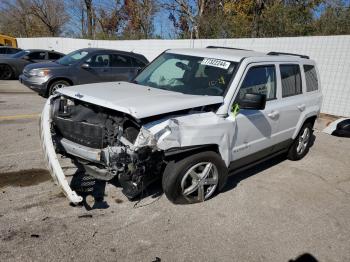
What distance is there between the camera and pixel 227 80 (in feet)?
14.0

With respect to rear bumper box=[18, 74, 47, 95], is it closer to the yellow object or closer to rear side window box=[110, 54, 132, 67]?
rear side window box=[110, 54, 132, 67]

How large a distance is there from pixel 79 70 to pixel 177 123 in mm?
7170

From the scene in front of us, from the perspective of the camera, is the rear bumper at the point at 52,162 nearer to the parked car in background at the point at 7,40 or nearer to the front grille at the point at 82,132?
the front grille at the point at 82,132

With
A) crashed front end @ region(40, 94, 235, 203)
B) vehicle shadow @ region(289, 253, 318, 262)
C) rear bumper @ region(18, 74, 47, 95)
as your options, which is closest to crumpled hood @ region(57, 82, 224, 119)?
crashed front end @ region(40, 94, 235, 203)

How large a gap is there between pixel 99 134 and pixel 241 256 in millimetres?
2006

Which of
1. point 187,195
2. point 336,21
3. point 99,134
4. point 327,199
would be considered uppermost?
point 336,21

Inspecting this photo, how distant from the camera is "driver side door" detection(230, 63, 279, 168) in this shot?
430 centimetres

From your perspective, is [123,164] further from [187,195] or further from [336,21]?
[336,21]

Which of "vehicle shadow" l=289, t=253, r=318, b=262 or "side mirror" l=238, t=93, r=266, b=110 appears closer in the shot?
"vehicle shadow" l=289, t=253, r=318, b=262

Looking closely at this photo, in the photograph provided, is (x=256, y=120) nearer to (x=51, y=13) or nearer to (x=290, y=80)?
(x=290, y=80)

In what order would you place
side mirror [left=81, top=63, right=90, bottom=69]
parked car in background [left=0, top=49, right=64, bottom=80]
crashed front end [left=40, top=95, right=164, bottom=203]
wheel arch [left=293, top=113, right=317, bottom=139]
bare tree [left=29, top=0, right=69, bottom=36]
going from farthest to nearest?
bare tree [left=29, top=0, right=69, bottom=36] < parked car in background [left=0, top=49, right=64, bottom=80] < side mirror [left=81, top=63, right=90, bottom=69] < wheel arch [left=293, top=113, right=317, bottom=139] < crashed front end [left=40, top=95, right=164, bottom=203]

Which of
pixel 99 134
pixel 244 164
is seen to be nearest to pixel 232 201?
pixel 244 164

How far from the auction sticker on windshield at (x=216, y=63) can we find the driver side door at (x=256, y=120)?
288 mm

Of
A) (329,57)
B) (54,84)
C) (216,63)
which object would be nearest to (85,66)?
(54,84)
